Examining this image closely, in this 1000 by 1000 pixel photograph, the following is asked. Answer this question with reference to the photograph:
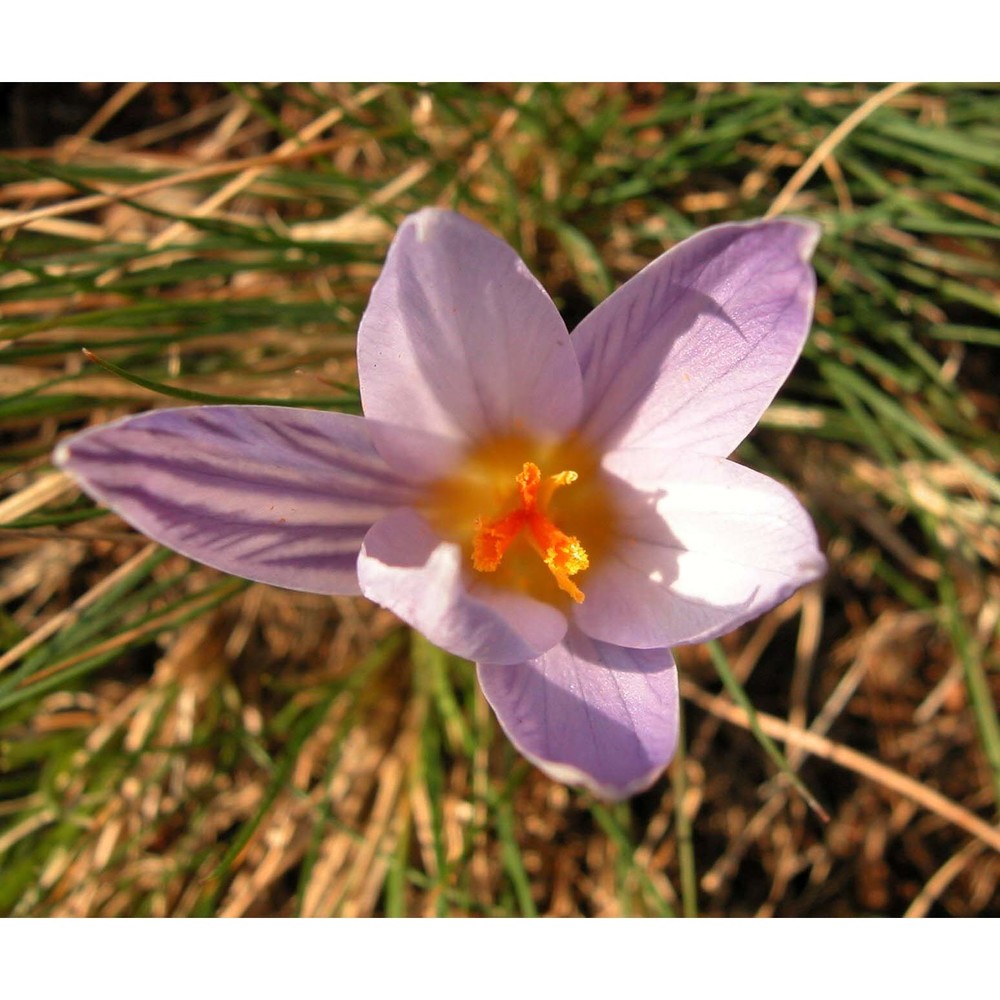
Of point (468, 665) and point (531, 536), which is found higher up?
point (531, 536)

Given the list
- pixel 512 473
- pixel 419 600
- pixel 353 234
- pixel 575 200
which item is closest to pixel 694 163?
pixel 575 200

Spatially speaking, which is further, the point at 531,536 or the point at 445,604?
the point at 531,536

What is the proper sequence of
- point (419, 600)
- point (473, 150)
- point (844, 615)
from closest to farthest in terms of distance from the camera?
point (419, 600)
point (473, 150)
point (844, 615)

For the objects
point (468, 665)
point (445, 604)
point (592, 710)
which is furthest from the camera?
point (468, 665)

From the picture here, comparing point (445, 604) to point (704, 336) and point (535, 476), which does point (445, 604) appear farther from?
point (704, 336)

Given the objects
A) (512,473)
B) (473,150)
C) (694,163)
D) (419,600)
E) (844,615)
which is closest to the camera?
(419,600)

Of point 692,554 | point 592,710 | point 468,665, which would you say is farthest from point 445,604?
point 468,665

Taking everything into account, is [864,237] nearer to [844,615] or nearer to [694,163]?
[694,163]
